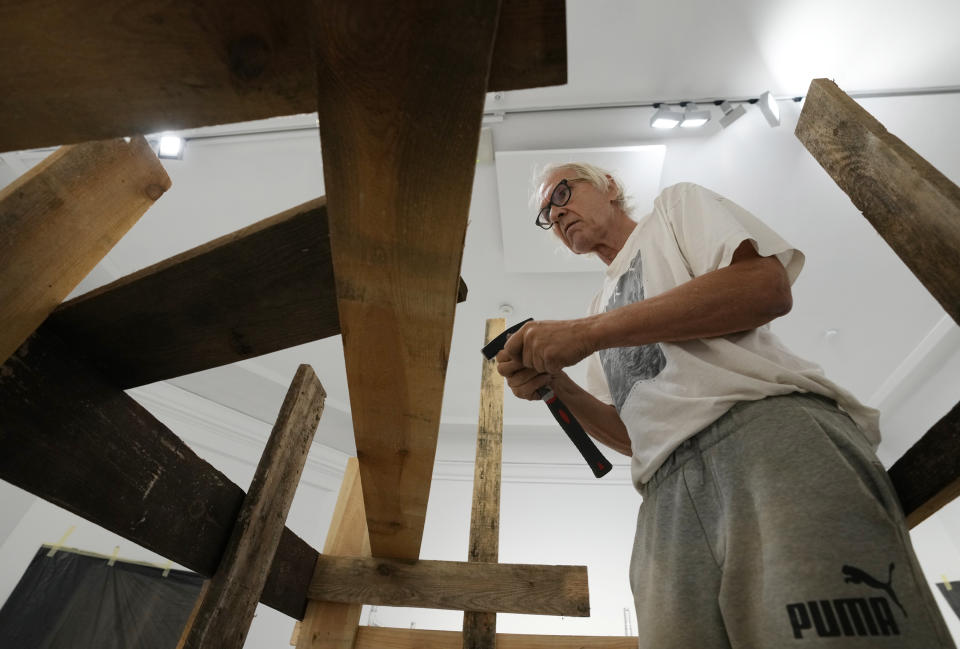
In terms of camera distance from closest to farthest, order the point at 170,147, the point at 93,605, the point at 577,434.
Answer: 1. the point at 577,434
2. the point at 170,147
3. the point at 93,605

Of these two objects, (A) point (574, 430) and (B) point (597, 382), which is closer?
(A) point (574, 430)

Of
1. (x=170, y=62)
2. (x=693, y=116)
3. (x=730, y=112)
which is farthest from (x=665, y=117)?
(x=170, y=62)

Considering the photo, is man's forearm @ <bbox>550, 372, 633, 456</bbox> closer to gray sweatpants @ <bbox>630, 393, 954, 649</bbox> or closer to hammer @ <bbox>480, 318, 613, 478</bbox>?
hammer @ <bbox>480, 318, 613, 478</bbox>

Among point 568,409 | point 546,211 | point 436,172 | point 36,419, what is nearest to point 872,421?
point 568,409

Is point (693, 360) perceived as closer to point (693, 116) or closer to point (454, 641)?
point (454, 641)

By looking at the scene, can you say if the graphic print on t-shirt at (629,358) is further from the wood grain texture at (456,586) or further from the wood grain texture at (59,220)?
the wood grain texture at (59,220)

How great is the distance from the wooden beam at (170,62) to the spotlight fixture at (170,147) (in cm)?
313

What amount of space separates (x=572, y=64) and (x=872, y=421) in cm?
249

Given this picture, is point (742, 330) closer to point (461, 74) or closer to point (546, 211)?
point (461, 74)

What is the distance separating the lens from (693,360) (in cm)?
80

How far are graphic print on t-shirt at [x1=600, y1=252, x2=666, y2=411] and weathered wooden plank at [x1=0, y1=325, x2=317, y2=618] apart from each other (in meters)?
0.87

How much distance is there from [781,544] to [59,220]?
104cm

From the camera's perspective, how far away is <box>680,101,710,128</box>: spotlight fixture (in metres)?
2.73

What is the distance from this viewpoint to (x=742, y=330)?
0.80 metres
